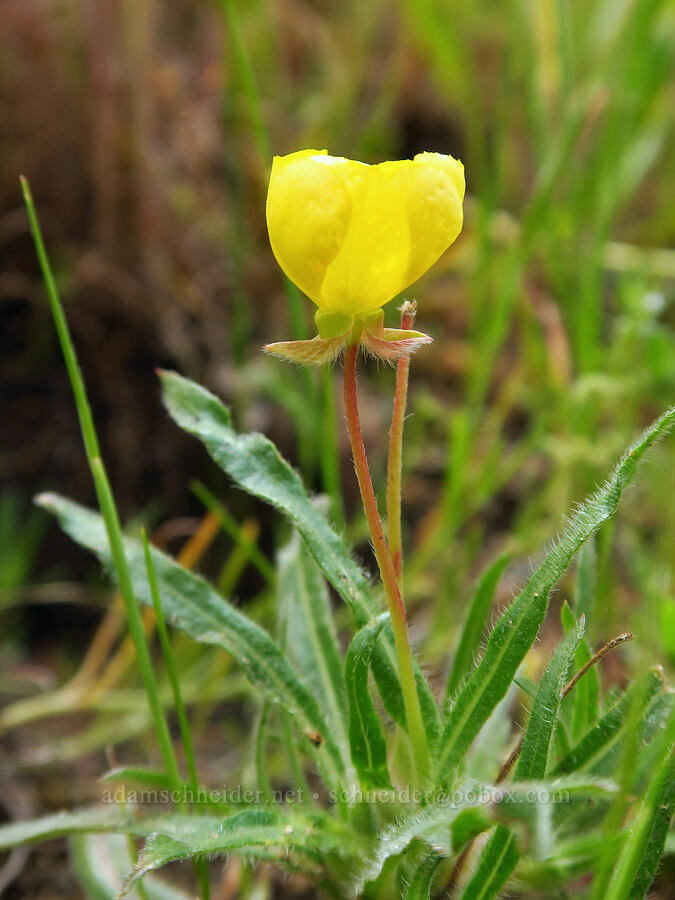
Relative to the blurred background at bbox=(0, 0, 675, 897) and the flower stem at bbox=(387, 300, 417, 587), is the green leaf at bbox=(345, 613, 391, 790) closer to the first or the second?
the flower stem at bbox=(387, 300, 417, 587)

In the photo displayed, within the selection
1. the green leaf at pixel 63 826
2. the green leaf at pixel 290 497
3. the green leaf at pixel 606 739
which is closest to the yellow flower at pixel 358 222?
the green leaf at pixel 290 497

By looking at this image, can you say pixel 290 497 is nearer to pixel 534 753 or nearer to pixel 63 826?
pixel 534 753

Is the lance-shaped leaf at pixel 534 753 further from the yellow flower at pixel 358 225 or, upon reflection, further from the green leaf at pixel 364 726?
the yellow flower at pixel 358 225

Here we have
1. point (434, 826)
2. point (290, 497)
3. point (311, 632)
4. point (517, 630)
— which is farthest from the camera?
point (311, 632)

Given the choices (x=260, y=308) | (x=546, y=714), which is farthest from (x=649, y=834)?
(x=260, y=308)

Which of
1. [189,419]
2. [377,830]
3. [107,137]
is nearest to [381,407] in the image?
[107,137]

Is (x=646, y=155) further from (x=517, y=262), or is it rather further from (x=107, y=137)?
(x=107, y=137)

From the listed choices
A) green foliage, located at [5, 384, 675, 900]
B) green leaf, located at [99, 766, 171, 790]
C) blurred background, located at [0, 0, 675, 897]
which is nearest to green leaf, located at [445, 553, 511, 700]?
green foliage, located at [5, 384, 675, 900]

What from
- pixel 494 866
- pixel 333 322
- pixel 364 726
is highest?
pixel 333 322
